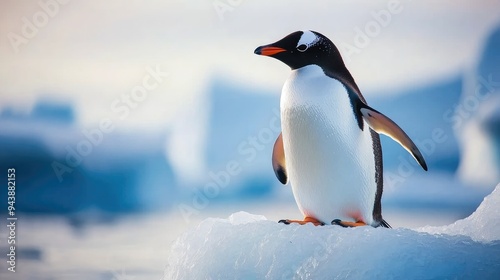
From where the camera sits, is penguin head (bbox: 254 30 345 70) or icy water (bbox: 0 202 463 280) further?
icy water (bbox: 0 202 463 280)

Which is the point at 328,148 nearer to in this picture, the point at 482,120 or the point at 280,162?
the point at 280,162

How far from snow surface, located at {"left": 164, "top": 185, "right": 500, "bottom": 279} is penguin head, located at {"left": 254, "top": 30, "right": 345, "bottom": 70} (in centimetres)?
54

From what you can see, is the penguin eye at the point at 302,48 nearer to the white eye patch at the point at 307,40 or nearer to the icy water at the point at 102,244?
the white eye patch at the point at 307,40

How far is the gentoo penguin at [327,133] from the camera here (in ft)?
7.57

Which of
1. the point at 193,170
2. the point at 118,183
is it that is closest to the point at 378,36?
the point at 193,170

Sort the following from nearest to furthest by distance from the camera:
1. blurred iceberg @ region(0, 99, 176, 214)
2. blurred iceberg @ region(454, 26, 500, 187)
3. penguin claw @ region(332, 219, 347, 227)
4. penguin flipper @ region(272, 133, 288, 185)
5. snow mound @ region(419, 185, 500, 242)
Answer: penguin claw @ region(332, 219, 347, 227), snow mound @ region(419, 185, 500, 242), penguin flipper @ region(272, 133, 288, 185), blurred iceberg @ region(454, 26, 500, 187), blurred iceberg @ region(0, 99, 176, 214)

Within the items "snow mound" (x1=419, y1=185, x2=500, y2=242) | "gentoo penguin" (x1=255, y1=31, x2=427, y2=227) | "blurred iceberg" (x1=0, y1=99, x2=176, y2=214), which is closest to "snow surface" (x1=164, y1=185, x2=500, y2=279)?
"snow mound" (x1=419, y1=185, x2=500, y2=242)

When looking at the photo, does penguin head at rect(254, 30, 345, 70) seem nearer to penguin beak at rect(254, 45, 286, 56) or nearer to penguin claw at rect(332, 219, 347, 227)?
penguin beak at rect(254, 45, 286, 56)

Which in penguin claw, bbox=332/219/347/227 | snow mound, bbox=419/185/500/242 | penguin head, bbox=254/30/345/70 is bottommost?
snow mound, bbox=419/185/500/242

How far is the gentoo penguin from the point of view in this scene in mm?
2307

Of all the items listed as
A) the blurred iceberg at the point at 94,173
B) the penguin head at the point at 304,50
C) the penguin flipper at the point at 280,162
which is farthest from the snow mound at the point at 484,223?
the blurred iceberg at the point at 94,173

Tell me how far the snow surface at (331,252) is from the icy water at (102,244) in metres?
0.40

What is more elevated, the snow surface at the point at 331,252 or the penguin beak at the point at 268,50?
the penguin beak at the point at 268,50

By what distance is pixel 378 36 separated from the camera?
109 inches
